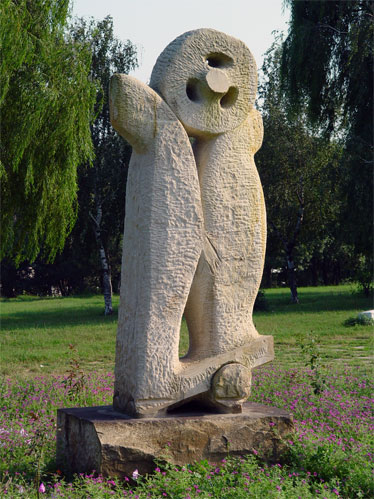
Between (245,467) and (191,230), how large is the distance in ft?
4.97

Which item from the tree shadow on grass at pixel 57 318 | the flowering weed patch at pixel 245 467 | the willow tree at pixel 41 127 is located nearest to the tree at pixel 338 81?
the tree shadow on grass at pixel 57 318

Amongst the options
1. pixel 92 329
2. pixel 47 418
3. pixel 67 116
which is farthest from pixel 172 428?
pixel 92 329

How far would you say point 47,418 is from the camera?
5590mm

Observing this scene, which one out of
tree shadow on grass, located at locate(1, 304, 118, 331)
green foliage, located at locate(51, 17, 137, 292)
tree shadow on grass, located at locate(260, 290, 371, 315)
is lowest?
tree shadow on grass, located at locate(1, 304, 118, 331)

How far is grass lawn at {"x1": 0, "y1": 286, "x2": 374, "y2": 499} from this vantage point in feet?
12.0

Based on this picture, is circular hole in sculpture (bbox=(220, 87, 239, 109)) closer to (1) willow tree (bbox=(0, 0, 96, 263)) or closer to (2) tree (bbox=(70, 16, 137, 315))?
(1) willow tree (bbox=(0, 0, 96, 263))

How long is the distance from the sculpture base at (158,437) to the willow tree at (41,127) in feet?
18.6

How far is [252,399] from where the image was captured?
20.6 feet

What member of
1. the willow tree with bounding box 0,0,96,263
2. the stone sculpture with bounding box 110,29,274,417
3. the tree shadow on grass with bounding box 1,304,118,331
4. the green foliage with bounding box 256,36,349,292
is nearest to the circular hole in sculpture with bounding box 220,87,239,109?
the stone sculpture with bounding box 110,29,274,417

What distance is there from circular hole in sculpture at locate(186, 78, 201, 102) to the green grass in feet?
10.0

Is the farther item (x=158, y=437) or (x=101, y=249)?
(x=101, y=249)

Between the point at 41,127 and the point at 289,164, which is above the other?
the point at 289,164

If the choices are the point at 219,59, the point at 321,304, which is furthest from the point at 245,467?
the point at 321,304

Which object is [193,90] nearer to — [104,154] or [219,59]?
[219,59]
